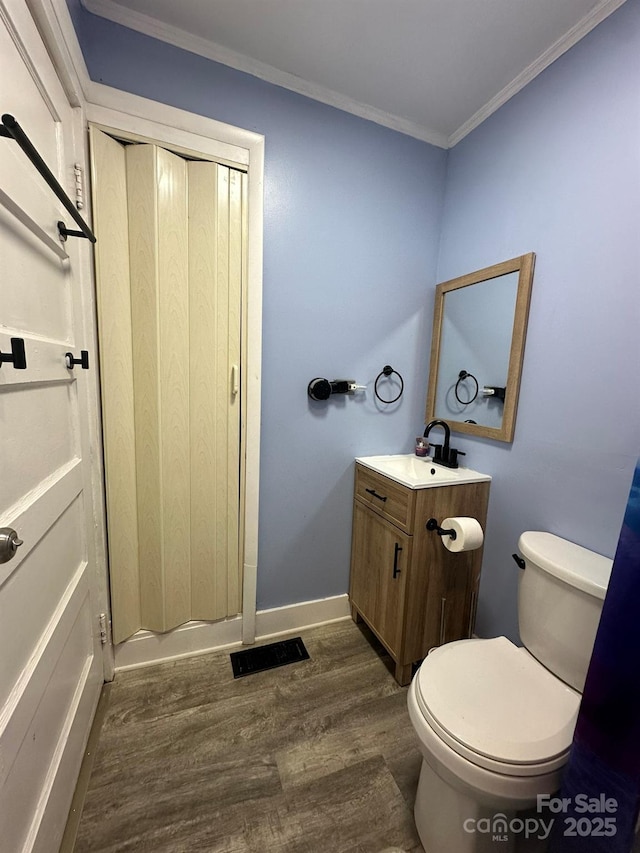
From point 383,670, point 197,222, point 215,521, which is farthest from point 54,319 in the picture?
point 383,670

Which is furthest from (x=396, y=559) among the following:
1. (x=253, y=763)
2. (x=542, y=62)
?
(x=542, y=62)

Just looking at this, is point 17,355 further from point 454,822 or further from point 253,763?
point 454,822

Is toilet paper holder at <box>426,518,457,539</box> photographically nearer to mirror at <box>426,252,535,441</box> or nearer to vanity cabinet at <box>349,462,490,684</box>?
vanity cabinet at <box>349,462,490,684</box>

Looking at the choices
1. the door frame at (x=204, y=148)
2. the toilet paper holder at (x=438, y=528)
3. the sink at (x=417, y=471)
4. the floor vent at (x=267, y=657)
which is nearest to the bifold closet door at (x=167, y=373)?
the door frame at (x=204, y=148)

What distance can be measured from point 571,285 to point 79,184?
70.8 inches

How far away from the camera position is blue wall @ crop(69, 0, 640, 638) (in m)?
1.10

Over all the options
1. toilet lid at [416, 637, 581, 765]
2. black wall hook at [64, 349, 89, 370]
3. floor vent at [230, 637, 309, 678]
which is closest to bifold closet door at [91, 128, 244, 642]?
black wall hook at [64, 349, 89, 370]

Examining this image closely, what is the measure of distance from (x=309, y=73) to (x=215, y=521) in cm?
204

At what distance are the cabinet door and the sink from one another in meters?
0.23

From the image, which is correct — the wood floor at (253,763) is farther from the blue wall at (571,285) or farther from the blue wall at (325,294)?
the blue wall at (571,285)

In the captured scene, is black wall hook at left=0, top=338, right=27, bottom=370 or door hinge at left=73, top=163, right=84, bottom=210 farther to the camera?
door hinge at left=73, top=163, right=84, bottom=210

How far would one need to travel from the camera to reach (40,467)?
2.83ft

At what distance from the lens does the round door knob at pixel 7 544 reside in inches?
23.8

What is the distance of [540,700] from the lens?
3.08 feet
